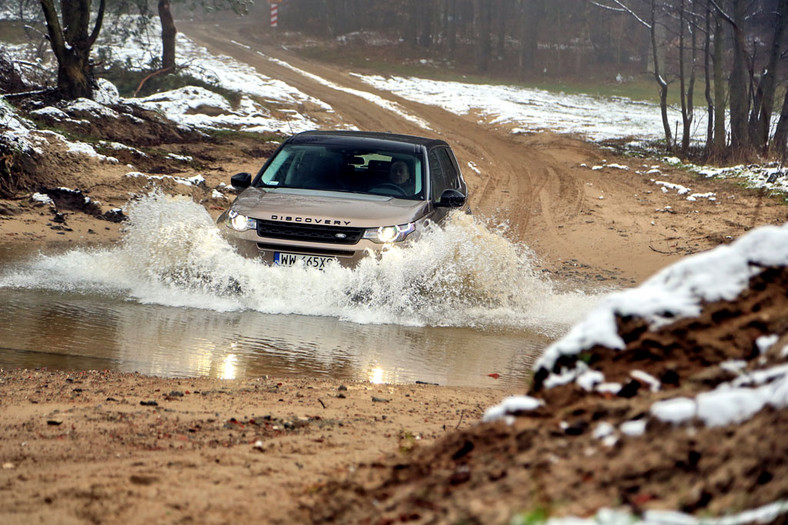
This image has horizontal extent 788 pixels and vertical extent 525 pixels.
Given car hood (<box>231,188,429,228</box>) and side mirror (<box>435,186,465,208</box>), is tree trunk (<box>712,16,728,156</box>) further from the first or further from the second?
car hood (<box>231,188,429,228</box>)

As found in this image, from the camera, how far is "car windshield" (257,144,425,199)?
8992 mm

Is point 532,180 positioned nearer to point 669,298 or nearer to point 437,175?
point 437,175

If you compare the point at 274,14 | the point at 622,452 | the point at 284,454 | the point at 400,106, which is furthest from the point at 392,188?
the point at 274,14

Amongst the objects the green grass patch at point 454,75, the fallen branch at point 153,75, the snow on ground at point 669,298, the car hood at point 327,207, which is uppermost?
the green grass patch at point 454,75

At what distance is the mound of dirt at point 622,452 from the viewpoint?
2072mm

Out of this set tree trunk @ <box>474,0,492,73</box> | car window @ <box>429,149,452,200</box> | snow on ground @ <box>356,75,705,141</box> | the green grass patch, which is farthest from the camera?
tree trunk @ <box>474,0,492,73</box>

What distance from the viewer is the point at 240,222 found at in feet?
27.0

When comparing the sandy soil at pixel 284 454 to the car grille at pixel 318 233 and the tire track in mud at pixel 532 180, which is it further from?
the tire track in mud at pixel 532 180

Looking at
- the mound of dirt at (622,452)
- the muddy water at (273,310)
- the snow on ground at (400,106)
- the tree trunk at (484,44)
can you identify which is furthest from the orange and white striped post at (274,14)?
the mound of dirt at (622,452)

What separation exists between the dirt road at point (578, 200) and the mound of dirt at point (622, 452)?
9.41 m

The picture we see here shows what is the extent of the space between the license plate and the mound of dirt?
16.2 ft

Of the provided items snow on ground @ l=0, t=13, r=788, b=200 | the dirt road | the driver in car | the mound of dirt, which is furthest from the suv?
snow on ground @ l=0, t=13, r=788, b=200

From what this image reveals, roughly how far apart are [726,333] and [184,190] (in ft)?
45.5

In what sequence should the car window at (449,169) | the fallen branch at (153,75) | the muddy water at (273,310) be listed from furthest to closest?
the fallen branch at (153,75) → the car window at (449,169) → the muddy water at (273,310)
